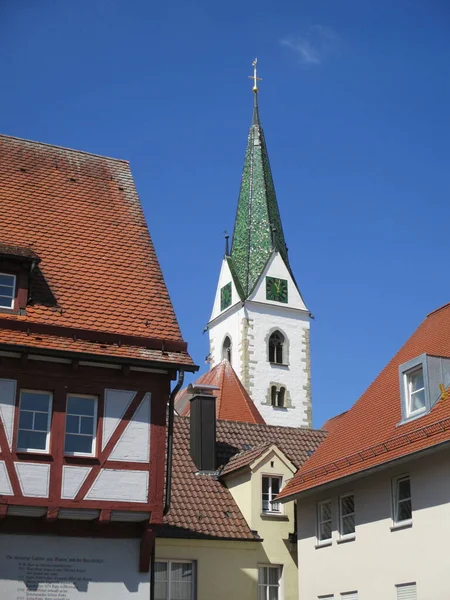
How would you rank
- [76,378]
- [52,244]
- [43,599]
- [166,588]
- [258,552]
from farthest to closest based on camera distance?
[258,552], [166,588], [52,244], [76,378], [43,599]

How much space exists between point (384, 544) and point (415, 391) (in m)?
3.48

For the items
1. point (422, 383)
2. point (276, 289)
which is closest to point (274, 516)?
point (422, 383)

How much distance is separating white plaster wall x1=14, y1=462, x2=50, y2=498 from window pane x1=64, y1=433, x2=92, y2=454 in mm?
661

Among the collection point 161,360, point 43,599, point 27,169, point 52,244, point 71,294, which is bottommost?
point 43,599

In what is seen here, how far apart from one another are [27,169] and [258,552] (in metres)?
10.7

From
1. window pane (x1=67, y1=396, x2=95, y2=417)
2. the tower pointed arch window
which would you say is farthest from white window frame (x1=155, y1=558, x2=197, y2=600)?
the tower pointed arch window

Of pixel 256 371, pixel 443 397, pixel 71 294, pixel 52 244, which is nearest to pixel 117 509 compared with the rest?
pixel 71 294

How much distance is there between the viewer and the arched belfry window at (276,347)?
73.6 metres

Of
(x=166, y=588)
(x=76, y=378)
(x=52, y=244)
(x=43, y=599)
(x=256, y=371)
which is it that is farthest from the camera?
(x=256, y=371)

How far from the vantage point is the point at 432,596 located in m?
19.5

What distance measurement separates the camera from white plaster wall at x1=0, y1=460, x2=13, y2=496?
1708 centimetres

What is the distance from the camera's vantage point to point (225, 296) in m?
78.5

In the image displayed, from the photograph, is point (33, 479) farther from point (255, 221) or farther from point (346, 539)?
point (255, 221)

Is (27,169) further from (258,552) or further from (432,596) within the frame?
(432,596)
